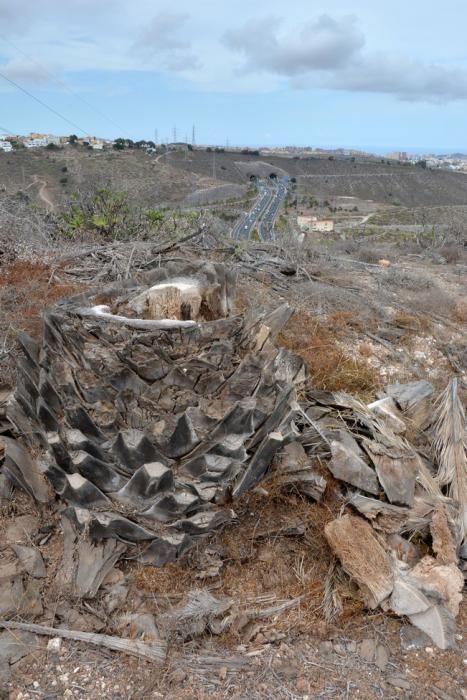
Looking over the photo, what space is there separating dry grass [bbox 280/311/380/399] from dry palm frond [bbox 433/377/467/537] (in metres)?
0.76

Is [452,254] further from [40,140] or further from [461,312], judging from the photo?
[40,140]

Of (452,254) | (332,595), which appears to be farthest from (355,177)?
(332,595)

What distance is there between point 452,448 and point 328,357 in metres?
1.49

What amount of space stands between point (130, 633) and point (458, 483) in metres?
2.46

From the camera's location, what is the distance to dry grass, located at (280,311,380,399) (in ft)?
15.6

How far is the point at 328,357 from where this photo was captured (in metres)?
5.03

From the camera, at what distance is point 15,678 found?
8.45 feet

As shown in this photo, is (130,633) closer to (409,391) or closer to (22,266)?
(409,391)

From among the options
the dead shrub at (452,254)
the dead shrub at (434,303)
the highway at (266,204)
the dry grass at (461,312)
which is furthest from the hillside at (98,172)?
the dry grass at (461,312)

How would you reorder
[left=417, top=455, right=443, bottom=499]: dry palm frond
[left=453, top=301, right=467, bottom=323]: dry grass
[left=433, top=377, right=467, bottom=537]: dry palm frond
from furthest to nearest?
[left=453, top=301, right=467, bottom=323]: dry grass
[left=433, top=377, right=467, bottom=537]: dry palm frond
[left=417, top=455, right=443, bottom=499]: dry palm frond

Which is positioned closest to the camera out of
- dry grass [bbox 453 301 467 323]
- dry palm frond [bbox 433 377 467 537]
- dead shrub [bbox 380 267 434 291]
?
dry palm frond [bbox 433 377 467 537]

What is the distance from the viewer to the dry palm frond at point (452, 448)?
12.5ft

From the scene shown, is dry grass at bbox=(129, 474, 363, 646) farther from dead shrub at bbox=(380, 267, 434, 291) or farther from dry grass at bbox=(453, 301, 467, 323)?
dead shrub at bbox=(380, 267, 434, 291)

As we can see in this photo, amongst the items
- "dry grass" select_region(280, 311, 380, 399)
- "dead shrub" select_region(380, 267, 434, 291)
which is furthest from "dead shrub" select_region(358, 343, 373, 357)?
"dead shrub" select_region(380, 267, 434, 291)
